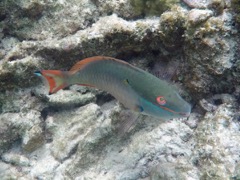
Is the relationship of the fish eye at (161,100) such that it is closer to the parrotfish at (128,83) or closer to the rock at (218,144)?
the parrotfish at (128,83)

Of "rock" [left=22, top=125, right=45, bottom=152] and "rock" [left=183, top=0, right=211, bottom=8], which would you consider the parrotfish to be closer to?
"rock" [left=183, top=0, right=211, bottom=8]

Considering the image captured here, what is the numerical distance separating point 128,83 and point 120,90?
0.41 ft

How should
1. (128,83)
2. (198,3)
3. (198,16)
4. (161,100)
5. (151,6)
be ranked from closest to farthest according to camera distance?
(161,100), (128,83), (198,16), (198,3), (151,6)

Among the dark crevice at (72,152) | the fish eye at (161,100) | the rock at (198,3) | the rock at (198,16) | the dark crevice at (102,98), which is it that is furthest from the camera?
the dark crevice at (102,98)

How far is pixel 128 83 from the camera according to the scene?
2469 millimetres

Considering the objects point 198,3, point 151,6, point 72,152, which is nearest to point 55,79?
point 72,152

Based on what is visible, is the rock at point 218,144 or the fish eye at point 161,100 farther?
the rock at point 218,144

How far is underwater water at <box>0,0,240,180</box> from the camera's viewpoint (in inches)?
101

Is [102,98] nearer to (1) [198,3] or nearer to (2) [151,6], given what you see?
(2) [151,6]

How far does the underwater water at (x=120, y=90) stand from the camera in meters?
2.58

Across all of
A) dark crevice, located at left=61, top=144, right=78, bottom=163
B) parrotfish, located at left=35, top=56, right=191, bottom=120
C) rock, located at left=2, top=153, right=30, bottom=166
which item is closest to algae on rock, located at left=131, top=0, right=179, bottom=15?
parrotfish, located at left=35, top=56, right=191, bottom=120

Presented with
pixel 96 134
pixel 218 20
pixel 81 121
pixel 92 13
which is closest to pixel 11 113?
pixel 81 121

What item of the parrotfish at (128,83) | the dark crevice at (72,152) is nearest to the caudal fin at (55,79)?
the parrotfish at (128,83)

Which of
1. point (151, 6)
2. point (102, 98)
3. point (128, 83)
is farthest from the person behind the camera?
point (102, 98)
